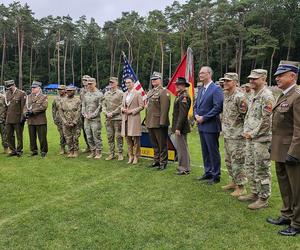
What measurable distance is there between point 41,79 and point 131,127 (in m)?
71.7

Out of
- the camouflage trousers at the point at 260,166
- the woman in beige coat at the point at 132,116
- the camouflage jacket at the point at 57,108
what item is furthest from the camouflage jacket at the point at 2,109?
the camouflage trousers at the point at 260,166

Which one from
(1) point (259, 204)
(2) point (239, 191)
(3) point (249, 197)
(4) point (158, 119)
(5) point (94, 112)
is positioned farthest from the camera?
(5) point (94, 112)

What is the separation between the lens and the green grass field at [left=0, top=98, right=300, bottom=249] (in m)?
4.55

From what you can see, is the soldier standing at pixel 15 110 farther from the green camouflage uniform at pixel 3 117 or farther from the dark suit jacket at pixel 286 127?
the dark suit jacket at pixel 286 127

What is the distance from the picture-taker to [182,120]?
7.58 metres

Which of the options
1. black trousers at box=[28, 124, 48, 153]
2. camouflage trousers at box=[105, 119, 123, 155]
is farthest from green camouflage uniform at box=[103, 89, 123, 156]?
black trousers at box=[28, 124, 48, 153]

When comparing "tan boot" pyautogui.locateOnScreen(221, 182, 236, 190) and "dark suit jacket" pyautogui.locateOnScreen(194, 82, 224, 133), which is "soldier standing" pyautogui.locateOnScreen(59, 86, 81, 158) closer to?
"dark suit jacket" pyautogui.locateOnScreen(194, 82, 224, 133)

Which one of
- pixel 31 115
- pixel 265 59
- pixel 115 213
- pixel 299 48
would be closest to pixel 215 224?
pixel 115 213

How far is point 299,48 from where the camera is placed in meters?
58.4

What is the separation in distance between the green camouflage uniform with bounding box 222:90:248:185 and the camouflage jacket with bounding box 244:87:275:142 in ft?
1.97

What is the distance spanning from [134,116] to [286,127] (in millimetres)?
4574

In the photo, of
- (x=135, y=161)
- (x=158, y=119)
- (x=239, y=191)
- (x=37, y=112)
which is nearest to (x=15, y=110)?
(x=37, y=112)

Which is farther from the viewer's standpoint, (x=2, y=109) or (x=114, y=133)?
(x=2, y=109)

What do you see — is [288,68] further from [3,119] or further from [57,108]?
[3,119]
